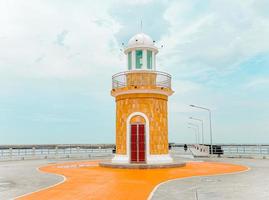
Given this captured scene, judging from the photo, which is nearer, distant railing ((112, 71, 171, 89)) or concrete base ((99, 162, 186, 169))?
concrete base ((99, 162, 186, 169))

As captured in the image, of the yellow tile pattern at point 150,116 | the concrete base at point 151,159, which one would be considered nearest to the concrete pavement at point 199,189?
the concrete base at point 151,159

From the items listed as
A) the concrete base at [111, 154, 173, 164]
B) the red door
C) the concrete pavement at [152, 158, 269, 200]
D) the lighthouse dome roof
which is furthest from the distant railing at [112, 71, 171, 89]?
the concrete pavement at [152, 158, 269, 200]

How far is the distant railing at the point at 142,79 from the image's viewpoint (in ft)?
79.6

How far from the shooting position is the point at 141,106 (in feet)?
77.9

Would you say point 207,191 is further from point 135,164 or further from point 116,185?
point 135,164

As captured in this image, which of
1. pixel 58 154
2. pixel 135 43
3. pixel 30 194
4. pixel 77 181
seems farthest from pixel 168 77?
pixel 58 154

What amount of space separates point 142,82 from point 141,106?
5.97 feet

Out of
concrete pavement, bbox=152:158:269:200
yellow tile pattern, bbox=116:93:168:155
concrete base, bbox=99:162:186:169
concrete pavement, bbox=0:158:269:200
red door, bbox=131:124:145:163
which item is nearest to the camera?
concrete pavement, bbox=152:158:269:200

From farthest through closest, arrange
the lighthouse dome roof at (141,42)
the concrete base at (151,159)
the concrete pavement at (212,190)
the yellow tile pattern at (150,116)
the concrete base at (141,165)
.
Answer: the lighthouse dome roof at (141,42), the yellow tile pattern at (150,116), the concrete base at (151,159), the concrete base at (141,165), the concrete pavement at (212,190)

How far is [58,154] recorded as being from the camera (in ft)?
139

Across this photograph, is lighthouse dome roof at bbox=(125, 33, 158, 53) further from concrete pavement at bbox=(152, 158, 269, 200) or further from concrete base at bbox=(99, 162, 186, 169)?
concrete pavement at bbox=(152, 158, 269, 200)

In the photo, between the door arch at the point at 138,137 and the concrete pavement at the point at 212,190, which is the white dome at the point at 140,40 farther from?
the concrete pavement at the point at 212,190

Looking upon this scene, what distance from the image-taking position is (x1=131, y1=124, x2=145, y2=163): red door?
23531 millimetres

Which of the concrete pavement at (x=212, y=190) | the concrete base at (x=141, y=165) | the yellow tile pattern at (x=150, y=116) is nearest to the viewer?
the concrete pavement at (x=212, y=190)
